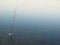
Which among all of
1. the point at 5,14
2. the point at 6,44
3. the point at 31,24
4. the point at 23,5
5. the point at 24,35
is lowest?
the point at 6,44

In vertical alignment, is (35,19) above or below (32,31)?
above

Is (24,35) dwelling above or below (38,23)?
below

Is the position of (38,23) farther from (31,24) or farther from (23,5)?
(23,5)

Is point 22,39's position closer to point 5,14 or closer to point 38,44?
point 38,44

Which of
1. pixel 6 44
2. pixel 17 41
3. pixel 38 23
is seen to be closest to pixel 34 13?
pixel 38 23

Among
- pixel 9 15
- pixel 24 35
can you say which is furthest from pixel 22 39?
pixel 9 15

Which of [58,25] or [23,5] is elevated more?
[23,5]
